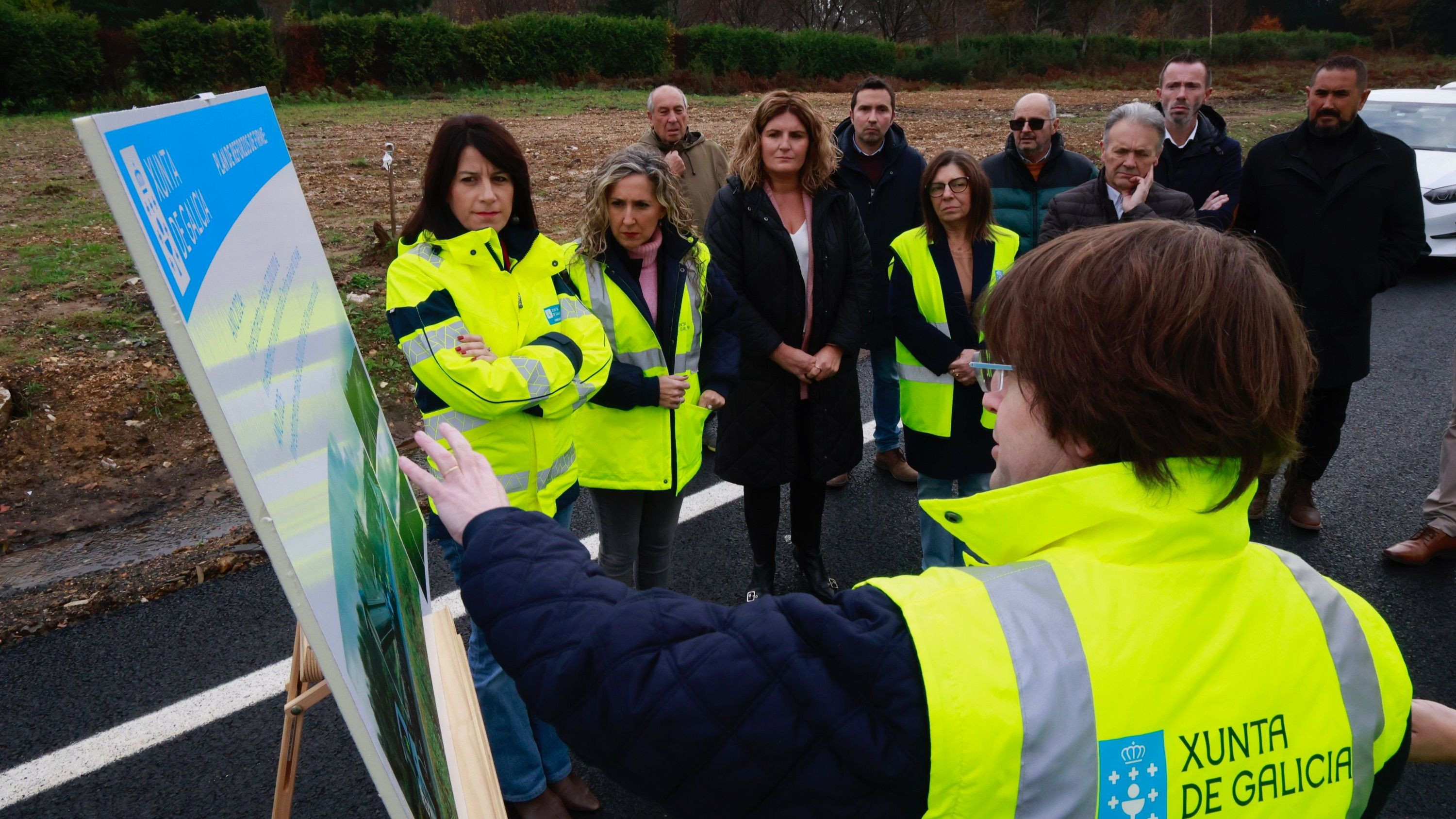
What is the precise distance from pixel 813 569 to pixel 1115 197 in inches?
78.8

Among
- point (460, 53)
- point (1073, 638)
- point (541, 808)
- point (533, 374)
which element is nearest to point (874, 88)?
point (533, 374)

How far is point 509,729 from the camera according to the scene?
2.66 m

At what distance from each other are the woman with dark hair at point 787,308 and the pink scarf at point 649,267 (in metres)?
0.41

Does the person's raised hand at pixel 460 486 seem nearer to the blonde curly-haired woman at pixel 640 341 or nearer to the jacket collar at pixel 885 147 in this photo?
the blonde curly-haired woman at pixel 640 341

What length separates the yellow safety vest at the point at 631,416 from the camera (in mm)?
3158

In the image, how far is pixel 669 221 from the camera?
129 inches

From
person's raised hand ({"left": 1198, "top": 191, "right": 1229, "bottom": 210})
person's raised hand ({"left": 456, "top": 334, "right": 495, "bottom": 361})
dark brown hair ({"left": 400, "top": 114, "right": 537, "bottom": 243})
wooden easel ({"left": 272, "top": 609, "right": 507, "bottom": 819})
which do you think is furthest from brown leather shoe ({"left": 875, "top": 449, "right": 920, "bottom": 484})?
wooden easel ({"left": 272, "top": 609, "right": 507, "bottom": 819})

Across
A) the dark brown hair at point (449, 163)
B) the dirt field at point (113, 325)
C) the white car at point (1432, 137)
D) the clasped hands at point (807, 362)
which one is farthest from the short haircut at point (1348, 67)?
the white car at point (1432, 137)

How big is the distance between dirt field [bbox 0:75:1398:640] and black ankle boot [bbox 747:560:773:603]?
2398mm

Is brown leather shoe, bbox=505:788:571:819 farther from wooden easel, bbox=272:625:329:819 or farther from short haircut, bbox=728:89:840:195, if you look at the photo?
short haircut, bbox=728:89:840:195

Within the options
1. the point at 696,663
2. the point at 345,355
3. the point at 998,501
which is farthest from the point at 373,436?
the point at 998,501

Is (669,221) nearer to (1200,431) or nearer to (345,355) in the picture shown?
(345,355)

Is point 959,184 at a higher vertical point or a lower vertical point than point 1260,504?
higher

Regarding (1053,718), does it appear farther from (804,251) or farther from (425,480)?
(804,251)
